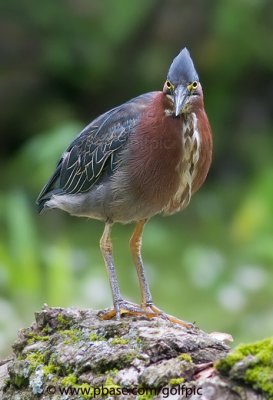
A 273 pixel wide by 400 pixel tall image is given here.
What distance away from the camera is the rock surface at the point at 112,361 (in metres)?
3.65

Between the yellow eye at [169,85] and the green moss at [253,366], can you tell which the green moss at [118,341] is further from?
the yellow eye at [169,85]

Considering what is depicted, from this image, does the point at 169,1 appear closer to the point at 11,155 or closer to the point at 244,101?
the point at 244,101

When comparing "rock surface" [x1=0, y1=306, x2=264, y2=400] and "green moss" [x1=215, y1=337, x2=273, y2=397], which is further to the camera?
"rock surface" [x1=0, y1=306, x2=264, y2=400]

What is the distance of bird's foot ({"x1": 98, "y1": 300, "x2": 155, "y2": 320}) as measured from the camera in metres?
4.62

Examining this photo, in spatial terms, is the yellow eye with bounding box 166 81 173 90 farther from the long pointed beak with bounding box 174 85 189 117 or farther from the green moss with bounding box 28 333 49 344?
the green moss with bounding box 28 333 49 344

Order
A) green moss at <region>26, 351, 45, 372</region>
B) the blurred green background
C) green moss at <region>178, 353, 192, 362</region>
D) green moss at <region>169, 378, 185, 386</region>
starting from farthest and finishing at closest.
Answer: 1. the blurred green background
2. green moss at <region>26, 351, 45, 372</region>
3. green moss at <region>178, 353, 192, 362</region>
4. green moss at <region>169, 378, 185, 386</region>

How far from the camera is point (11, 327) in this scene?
7.12 m

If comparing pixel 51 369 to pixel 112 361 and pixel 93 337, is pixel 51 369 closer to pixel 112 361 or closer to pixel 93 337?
pixel 93 337

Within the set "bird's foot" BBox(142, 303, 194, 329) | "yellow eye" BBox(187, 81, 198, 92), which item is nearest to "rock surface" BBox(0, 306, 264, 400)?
"bird's foot" BBox(142, 303, 194, 329)

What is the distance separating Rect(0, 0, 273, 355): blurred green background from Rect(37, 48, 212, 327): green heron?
3.10 m

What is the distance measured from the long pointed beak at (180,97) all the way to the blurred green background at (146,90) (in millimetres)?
3578

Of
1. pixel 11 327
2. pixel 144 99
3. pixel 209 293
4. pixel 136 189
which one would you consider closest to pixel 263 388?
pixel 136 189

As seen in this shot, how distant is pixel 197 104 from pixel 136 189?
1.46ft

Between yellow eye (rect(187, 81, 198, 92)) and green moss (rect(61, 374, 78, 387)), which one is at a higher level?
yellow eye (rect(187, 81, 198, 92))
